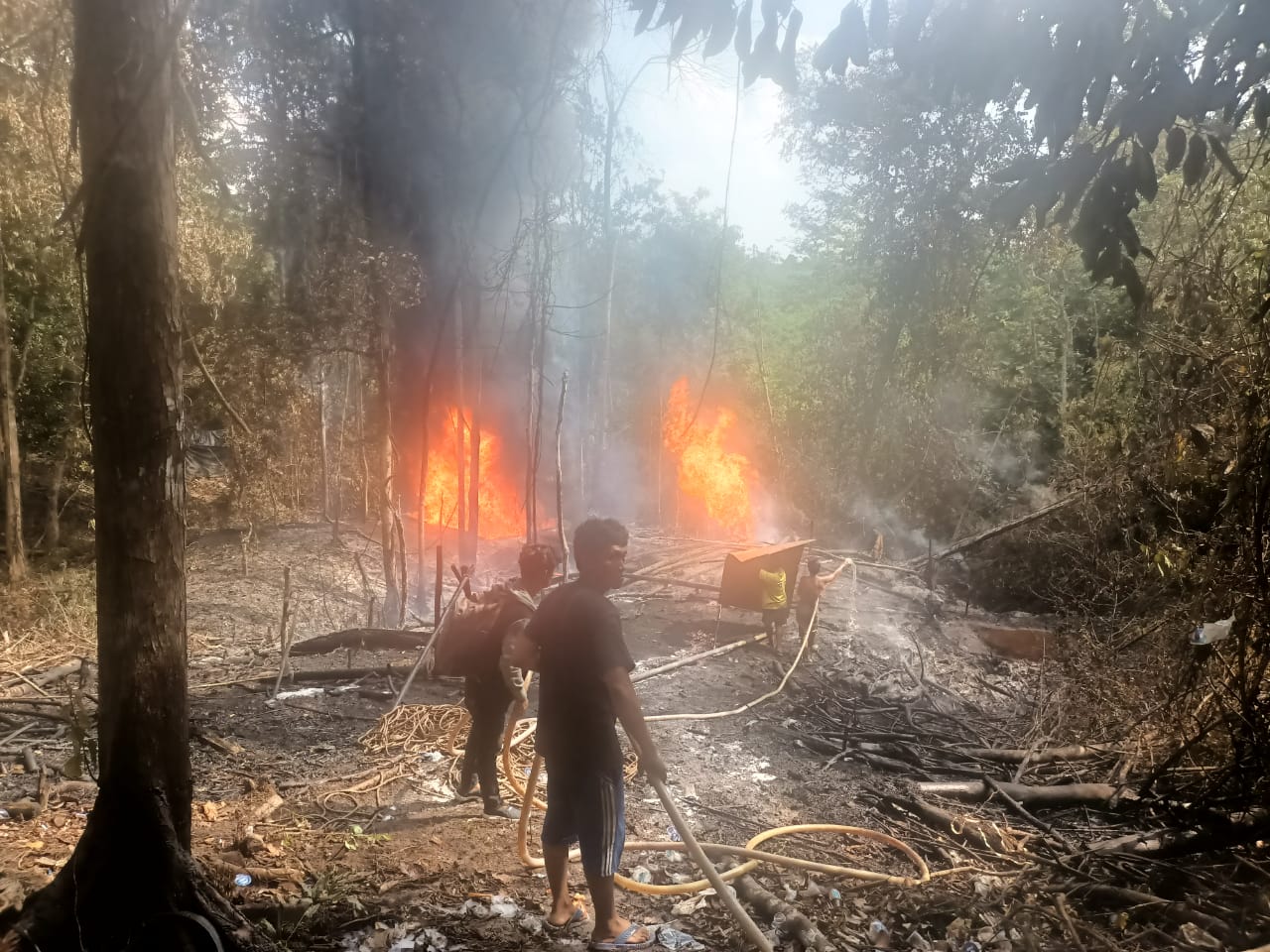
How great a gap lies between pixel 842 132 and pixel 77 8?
81.9 feet

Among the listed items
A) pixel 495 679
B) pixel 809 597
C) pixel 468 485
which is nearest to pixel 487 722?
pixel 495 679

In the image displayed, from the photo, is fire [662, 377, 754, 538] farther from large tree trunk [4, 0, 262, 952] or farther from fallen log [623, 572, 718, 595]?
large tree trunk [4, 0, 262, 952]

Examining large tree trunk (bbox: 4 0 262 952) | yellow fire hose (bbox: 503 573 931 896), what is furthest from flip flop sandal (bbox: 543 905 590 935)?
large tree trunk (bbox: 4 0 262 952)

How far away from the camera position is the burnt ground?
163 inches

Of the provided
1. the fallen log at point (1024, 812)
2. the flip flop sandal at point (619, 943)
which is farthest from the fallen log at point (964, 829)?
the flip flop sandal at point (619, 943)

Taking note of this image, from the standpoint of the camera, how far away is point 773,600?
430 inches

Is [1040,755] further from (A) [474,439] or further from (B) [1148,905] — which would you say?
(A) [474,439]

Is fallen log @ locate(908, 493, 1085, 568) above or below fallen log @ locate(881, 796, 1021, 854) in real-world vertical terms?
above

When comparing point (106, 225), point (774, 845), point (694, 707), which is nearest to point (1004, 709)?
point (694, 707)

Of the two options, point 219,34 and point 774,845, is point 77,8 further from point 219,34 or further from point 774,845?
point 219,34

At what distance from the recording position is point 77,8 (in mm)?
3191

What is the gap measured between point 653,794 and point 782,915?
Answer: 1.95m

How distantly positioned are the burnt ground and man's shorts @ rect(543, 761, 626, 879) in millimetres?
763

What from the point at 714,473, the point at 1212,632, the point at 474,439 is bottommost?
the point at 1212,632
